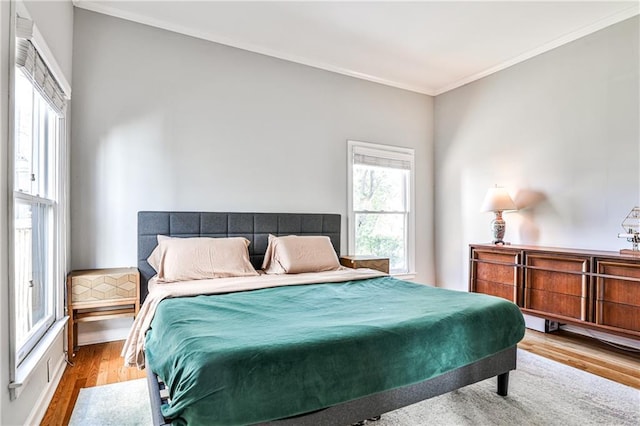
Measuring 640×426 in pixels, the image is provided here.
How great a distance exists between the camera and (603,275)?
10.4 ft

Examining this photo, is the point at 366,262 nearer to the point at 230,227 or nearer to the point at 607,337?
the point at 230,227

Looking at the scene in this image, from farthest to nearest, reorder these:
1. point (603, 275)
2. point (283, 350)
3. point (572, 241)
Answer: point (572, 241) < point (603, 275) < point (283, 350)

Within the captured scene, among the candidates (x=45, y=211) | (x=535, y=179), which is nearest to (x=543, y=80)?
(x=535, y=179)

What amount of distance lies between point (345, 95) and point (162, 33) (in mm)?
2163

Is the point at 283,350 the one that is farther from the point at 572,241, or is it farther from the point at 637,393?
the point at 572,241

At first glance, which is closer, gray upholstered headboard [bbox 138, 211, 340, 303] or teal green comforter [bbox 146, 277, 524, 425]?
teal green comforter [bbox 146, 277, 524, 425]

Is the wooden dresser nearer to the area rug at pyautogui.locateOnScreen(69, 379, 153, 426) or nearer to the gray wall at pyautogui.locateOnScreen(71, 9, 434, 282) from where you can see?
the gray wall at pyautogui.locateOnScreen(71, 9, 434, 282)

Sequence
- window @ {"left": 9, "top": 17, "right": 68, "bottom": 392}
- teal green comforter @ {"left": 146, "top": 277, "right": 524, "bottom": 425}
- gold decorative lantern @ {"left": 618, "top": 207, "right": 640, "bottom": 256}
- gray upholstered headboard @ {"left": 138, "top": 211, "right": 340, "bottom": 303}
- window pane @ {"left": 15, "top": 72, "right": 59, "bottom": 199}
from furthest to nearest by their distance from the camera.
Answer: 1. gray upholstered headboard @ {"left": 138, "top": 211, "right": 340, "bottom": 303}
2. gold decorative lantern @ {"left": 618, "top": 207, "right": 640, "bottom": 256}
3. window pane @ {"left": 15, "top": 72, "right": 59, "bottom": 199}
4. window @ {"left": 9, "top": 17, "right": 68, "bottom": 392}
5. teal green comforter @ {"left": 146, "top": 277, "right": 524, "bottom": 425}

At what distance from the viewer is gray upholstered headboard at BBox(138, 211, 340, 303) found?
11.4ft

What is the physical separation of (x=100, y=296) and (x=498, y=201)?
157 inches

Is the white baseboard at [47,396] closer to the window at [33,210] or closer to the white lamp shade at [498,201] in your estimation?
the window at [33,210]

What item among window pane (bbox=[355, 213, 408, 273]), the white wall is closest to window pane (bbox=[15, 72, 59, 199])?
the white wall

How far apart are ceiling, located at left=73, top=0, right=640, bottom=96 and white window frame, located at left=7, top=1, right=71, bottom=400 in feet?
4.43

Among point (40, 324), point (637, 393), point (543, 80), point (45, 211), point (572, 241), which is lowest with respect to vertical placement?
point (637, 393)
